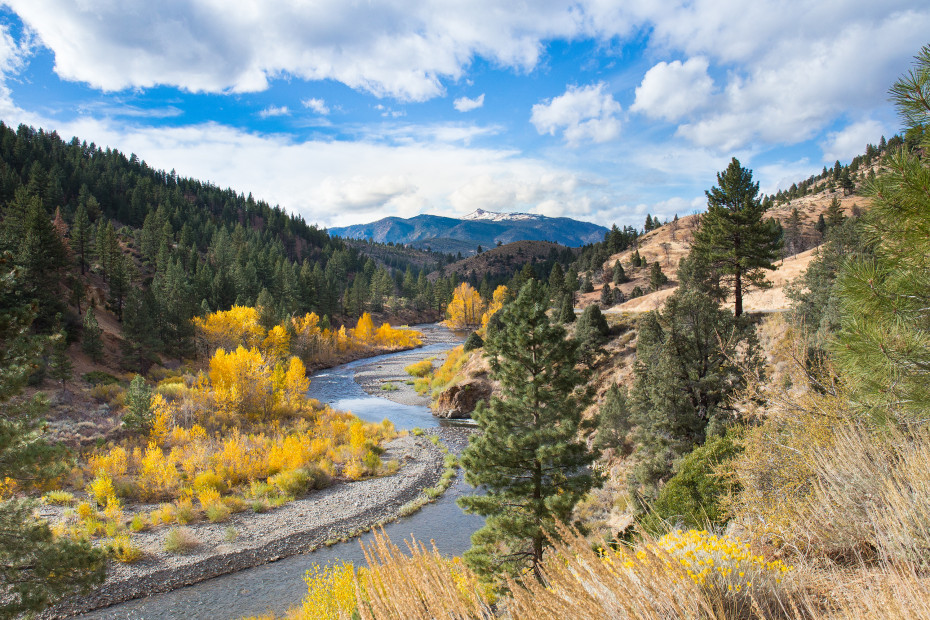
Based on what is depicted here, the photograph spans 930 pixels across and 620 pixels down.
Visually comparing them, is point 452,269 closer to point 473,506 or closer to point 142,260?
point 142,260

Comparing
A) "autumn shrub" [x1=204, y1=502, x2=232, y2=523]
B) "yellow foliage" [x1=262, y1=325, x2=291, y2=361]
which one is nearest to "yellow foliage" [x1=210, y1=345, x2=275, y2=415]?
"autumn shrub" [x1=204, y1=502, x2=232, y2=523]

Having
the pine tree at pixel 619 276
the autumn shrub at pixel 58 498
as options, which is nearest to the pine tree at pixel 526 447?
the autumn shrub at pixel 58 498

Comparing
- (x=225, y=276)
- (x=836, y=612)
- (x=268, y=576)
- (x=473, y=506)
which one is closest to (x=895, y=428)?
(x=836, y=612)

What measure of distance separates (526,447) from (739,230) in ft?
76.9

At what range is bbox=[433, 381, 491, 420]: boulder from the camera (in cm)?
4234

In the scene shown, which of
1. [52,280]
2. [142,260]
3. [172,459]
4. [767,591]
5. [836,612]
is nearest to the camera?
[836,612]

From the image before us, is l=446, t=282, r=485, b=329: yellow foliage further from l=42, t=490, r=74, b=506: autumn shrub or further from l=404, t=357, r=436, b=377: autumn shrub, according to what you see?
l=42, t=490, r=74, b=506: autumn shrub

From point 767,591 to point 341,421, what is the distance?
36242 mm

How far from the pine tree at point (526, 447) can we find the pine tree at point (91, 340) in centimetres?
4646

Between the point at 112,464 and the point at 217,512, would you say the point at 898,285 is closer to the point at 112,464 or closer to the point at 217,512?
the point at 217,512

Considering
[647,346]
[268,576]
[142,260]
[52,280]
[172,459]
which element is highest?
[142,260]

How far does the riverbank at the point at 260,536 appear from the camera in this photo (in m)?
18.1

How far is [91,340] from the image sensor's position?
43.6 meters

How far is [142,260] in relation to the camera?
83188 millimetres
